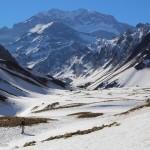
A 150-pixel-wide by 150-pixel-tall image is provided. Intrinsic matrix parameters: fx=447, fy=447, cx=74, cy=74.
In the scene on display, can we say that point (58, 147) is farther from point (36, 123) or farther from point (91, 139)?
point (36, 123)

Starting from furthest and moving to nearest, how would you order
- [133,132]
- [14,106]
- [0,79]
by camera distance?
[0,79] → [14,106] → [133,132]

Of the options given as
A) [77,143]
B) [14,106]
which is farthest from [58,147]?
[14,106]

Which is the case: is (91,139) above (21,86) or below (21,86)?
below

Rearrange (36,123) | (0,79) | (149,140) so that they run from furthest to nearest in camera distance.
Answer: (0,79) → (36,123) → (149,140)

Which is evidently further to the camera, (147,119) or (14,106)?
(14,106)

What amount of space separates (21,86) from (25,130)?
5165 inches

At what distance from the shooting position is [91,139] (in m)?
33.0

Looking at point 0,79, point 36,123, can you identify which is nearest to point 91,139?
point 36,123

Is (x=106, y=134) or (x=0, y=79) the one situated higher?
(x=0, y=79)

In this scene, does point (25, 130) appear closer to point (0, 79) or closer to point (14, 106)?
point (14, 106)

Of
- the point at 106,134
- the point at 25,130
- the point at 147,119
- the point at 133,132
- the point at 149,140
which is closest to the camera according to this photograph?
the point at 149,140

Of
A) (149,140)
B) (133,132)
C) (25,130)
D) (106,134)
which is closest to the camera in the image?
(149,140)

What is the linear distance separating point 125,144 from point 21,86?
507 ft

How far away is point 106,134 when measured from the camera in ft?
111
